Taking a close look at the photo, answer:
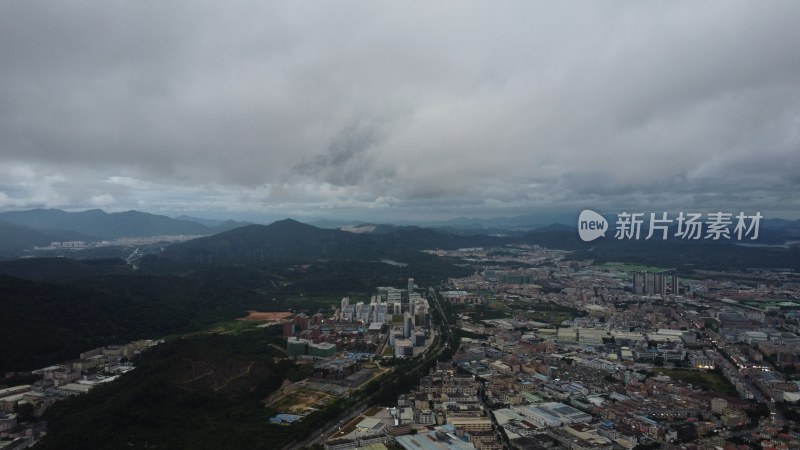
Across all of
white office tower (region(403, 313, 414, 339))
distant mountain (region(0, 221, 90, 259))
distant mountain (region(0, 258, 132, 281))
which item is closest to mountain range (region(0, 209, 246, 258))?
distant mountain (region(0, 221, 90, 259))

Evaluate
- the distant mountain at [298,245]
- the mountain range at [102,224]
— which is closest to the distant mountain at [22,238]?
the mountain range at [102,224]

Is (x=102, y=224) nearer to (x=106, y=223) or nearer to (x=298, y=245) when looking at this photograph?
(x=106, y=223)

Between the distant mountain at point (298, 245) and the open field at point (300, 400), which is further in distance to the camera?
the distant mountain at point (298, 245)

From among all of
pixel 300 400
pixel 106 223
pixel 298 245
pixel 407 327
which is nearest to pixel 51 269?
pixel 298 245

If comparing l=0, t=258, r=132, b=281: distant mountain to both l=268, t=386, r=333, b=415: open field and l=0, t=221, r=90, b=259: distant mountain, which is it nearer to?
l=268, t=386, r=333, b=415: open field

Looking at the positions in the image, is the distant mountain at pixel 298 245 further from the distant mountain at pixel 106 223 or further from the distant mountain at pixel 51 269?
the distant mountain at pixel 106 223

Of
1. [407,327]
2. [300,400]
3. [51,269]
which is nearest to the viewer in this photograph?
[300,400]
